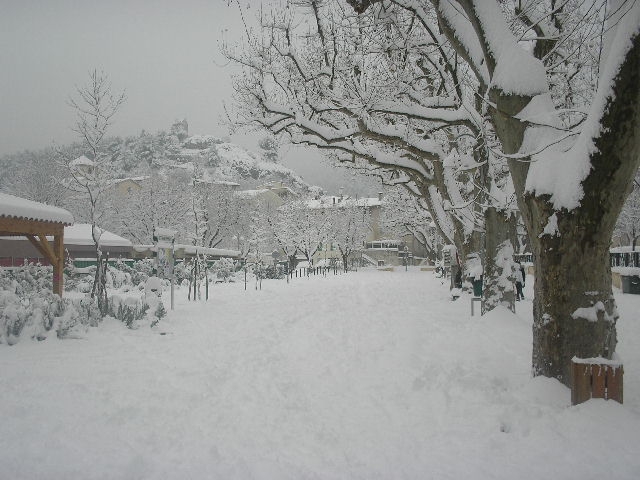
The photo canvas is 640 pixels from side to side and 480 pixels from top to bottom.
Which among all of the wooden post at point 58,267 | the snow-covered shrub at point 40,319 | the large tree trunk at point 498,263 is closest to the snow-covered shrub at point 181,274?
the wooden post at point 58,267

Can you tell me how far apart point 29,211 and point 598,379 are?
35.7 feet

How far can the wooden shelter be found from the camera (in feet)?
29.4

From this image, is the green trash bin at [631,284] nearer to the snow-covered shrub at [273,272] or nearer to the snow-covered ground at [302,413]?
the snow-covered ground at [302,413]

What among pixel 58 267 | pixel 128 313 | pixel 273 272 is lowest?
pixel 273 272

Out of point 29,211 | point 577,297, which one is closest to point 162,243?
point 29,211

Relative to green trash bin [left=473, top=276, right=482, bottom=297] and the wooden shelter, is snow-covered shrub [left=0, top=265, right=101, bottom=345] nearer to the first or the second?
the wooden shelter

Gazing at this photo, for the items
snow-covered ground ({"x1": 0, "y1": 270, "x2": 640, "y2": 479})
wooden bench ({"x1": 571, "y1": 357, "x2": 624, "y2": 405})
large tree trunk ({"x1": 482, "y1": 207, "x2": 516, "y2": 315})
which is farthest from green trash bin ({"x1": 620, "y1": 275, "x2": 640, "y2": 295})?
wooden bench ({"x1": 571, "y1": 357, "x2": 624, "y2": 405})

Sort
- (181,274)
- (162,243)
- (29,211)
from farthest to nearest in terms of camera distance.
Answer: (181,274) → (162,243) → (29,211)

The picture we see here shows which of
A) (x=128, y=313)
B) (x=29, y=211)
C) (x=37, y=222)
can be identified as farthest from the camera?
(x=37, y=222)

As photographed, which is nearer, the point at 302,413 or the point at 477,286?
the point at 302,413

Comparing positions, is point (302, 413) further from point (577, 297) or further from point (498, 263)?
point (498, 263)

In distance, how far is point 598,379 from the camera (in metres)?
3.57

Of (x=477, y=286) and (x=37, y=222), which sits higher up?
(x=37, y=222)

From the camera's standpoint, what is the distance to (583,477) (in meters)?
2.79
